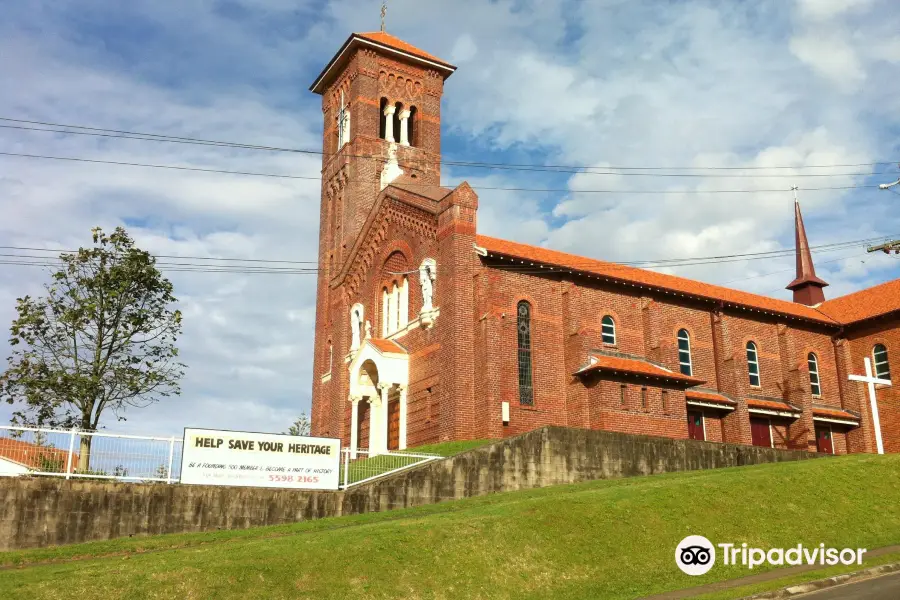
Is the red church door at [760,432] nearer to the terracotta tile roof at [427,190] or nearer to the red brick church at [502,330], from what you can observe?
the red brick church at [502,330]

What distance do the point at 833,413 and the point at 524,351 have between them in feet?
62.4

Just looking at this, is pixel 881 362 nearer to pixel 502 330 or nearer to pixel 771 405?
pixel 771 405

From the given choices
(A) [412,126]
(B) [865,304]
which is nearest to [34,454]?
(A) [412,126]

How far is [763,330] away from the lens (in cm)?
4322

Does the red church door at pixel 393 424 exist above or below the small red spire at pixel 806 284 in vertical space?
below

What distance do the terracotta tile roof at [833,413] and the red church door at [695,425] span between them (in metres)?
7.64

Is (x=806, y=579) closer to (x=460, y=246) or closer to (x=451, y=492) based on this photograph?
(x=451, y=492)

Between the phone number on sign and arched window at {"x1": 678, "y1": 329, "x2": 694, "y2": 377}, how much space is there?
848 inches

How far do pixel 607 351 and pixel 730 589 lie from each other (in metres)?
21.8

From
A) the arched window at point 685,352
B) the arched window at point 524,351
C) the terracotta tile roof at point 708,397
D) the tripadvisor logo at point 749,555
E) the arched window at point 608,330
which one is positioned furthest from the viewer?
the arched window at point 685,352

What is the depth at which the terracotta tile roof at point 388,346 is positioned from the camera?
3609 centimetres

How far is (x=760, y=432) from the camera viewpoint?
4125cm

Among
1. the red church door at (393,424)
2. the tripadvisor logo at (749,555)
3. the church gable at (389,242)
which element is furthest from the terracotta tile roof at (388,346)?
the tripadvisor logo at (749,555)

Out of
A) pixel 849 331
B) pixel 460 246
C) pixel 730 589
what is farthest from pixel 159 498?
pixel 849 331
